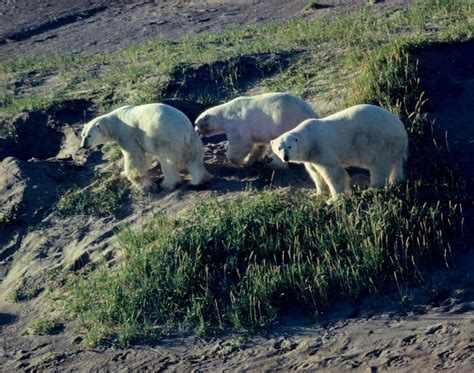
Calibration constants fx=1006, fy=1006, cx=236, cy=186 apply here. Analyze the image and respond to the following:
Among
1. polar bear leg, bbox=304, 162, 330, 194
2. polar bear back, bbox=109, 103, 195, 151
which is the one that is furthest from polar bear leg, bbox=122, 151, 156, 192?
polar bear leg, bbox=304, 162, 330, 194

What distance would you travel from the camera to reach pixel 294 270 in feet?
34.3

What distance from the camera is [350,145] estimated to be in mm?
11695

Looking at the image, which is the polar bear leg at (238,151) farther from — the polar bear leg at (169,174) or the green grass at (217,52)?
the green grass at (217,52)

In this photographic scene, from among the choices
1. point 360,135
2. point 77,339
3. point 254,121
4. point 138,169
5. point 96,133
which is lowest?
point 77,339

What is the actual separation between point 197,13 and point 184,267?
13963mm

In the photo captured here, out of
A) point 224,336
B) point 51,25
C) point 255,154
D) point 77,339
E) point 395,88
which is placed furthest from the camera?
point 51,25

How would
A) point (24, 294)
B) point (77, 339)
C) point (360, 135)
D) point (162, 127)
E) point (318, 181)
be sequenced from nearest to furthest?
point (77, 339) < point (360, 135) < point (24, 294) < point (318, 181) < point (162, 127)

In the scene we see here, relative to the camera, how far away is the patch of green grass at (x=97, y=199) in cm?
1295

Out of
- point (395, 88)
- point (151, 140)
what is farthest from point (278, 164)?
point (395, 88)

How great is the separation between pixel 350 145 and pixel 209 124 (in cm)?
238

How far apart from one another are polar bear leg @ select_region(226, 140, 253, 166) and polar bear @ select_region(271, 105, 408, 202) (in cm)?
133

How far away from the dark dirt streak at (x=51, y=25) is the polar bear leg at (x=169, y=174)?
11.4m

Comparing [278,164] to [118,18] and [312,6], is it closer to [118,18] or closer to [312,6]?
[312,6]

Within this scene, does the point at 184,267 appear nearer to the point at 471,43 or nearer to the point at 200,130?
the point at 200,130
